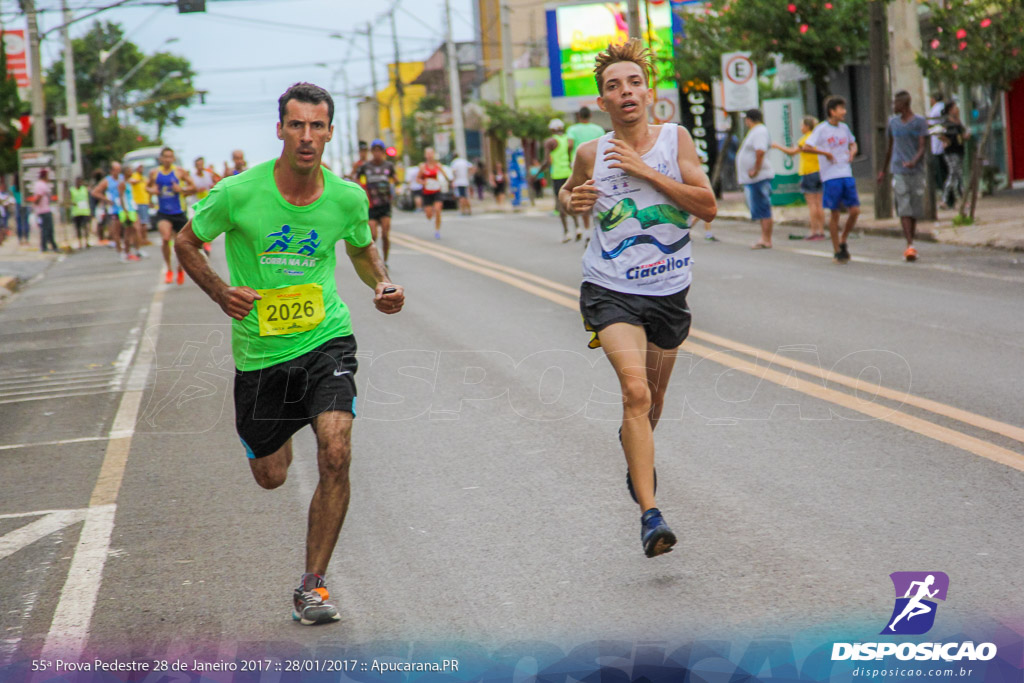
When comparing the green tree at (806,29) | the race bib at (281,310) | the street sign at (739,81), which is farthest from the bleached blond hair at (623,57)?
the street sign at (739,81)

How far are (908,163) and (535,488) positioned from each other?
10.5m

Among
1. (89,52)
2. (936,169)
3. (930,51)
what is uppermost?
(89,52)

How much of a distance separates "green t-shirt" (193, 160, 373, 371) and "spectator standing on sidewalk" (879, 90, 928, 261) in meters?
11.3

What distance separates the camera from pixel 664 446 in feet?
22.1

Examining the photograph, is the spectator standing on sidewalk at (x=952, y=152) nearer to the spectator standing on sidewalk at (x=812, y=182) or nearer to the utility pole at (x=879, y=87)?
the utility pole at (x=879, y=87)

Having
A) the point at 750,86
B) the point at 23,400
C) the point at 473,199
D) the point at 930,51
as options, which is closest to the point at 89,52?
the point at 473,199

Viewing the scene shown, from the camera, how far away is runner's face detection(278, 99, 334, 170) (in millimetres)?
4492

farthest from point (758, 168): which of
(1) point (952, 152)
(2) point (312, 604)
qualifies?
(2) point (312, 604)

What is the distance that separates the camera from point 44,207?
1167 inches

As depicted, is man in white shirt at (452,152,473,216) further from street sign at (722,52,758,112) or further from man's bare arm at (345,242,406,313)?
man's bare arm at (345,242,406,313)

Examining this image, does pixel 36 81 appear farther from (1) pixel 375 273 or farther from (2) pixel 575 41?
(1) pixel 375 273

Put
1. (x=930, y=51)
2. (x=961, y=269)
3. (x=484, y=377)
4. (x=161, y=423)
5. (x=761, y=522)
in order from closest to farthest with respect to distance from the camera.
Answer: (x=761, y=522) → (x=161, y=423) → (x=484, y=377) → (x=961, y=269) → (x=930, y=51)

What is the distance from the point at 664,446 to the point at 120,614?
311 cm

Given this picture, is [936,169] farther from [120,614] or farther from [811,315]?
[120,614]
